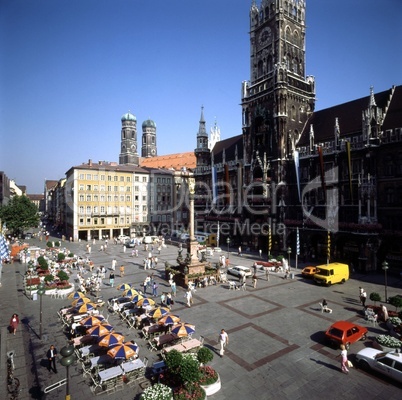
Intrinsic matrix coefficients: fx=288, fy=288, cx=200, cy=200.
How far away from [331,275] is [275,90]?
109ft

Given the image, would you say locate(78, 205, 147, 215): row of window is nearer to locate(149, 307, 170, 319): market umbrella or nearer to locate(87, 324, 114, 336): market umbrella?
locate(149, 307, 170, 319): market umbrella

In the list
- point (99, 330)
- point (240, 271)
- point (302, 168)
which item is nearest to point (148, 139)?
point (302, 168)

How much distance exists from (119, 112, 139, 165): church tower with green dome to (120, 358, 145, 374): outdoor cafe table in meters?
119

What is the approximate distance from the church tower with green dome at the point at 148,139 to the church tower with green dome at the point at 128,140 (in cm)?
1453

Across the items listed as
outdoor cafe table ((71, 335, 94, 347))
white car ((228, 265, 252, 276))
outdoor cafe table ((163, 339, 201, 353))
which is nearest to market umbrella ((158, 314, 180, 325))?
outdoor cafe table ((163, 339, 201, 353))

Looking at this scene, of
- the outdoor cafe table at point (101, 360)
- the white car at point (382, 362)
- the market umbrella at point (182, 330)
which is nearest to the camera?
the white car at point (382, 362)

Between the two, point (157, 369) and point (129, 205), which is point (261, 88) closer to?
point (129, 205)

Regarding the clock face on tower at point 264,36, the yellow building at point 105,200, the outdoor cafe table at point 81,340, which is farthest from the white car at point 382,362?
the yellow building at point 105,200

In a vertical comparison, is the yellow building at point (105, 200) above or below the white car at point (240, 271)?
above

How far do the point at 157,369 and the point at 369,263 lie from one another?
32.7 meters

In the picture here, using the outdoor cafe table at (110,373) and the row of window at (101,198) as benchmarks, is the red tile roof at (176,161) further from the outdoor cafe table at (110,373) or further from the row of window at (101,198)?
the outdoor cafe table at (110,373)

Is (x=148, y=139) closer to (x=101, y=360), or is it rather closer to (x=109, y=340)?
(x=109, y=340)

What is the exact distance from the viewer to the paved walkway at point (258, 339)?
13.2m

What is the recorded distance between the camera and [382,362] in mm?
14102
